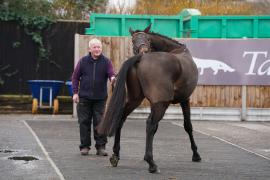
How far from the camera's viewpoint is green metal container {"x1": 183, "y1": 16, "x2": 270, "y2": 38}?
A: 1795cm

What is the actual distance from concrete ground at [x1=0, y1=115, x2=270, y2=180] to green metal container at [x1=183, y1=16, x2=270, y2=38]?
10.5 ft

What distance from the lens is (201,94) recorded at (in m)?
17.1

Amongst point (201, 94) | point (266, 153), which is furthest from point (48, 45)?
point (266, 153)

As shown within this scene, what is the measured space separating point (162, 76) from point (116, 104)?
2.48 feet

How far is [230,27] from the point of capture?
18.2 metres

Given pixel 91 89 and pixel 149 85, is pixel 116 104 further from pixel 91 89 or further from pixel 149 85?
pixel 91 89

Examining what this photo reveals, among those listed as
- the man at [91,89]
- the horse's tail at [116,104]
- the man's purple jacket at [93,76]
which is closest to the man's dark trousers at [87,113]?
the man at [91,89]

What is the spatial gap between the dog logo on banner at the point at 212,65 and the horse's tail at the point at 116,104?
810 centimetres

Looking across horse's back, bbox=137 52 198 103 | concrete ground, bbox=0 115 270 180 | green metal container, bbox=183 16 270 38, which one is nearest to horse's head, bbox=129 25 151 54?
horse's back, bbox=137 52 198 103

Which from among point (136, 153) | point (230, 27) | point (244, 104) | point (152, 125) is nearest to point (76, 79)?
point (136, 153)

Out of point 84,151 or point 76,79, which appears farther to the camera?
point 76,79

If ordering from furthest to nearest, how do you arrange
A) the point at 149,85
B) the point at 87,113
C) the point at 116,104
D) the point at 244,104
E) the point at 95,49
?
1. the point at 244,104
2. the point at 87,113
3. the point at 95,49
4. the point at 116,104
5. the point at 149,85

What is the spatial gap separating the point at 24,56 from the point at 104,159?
912 centimetres

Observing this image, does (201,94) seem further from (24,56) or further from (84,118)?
(84,118)
